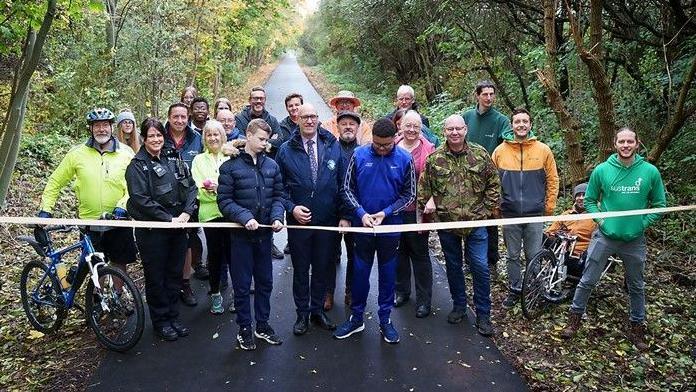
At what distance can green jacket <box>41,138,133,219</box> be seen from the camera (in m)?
4.88

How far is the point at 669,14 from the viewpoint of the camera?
7.60 metres

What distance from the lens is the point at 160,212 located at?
15.5 ft

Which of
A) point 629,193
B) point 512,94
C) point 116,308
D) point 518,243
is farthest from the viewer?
point 512,94

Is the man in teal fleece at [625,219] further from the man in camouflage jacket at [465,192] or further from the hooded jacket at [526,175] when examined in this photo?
the man in camouflage jacket at [465,192]

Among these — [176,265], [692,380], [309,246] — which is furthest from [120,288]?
[692,380]

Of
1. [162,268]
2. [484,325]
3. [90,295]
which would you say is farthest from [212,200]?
[484,325]

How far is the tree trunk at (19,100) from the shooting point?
4648mm

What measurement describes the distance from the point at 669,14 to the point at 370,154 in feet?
19.2

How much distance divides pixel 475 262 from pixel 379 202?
118 centimetres

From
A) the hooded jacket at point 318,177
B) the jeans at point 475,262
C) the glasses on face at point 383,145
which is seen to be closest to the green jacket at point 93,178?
the hooded jacket at point 318,177

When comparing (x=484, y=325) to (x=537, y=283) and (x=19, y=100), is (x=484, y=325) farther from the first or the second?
(x=19, y=100)

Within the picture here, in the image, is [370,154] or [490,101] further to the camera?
[490,101]

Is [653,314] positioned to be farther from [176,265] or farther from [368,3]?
[368,3]

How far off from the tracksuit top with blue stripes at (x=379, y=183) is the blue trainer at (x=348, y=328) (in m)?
0.99
